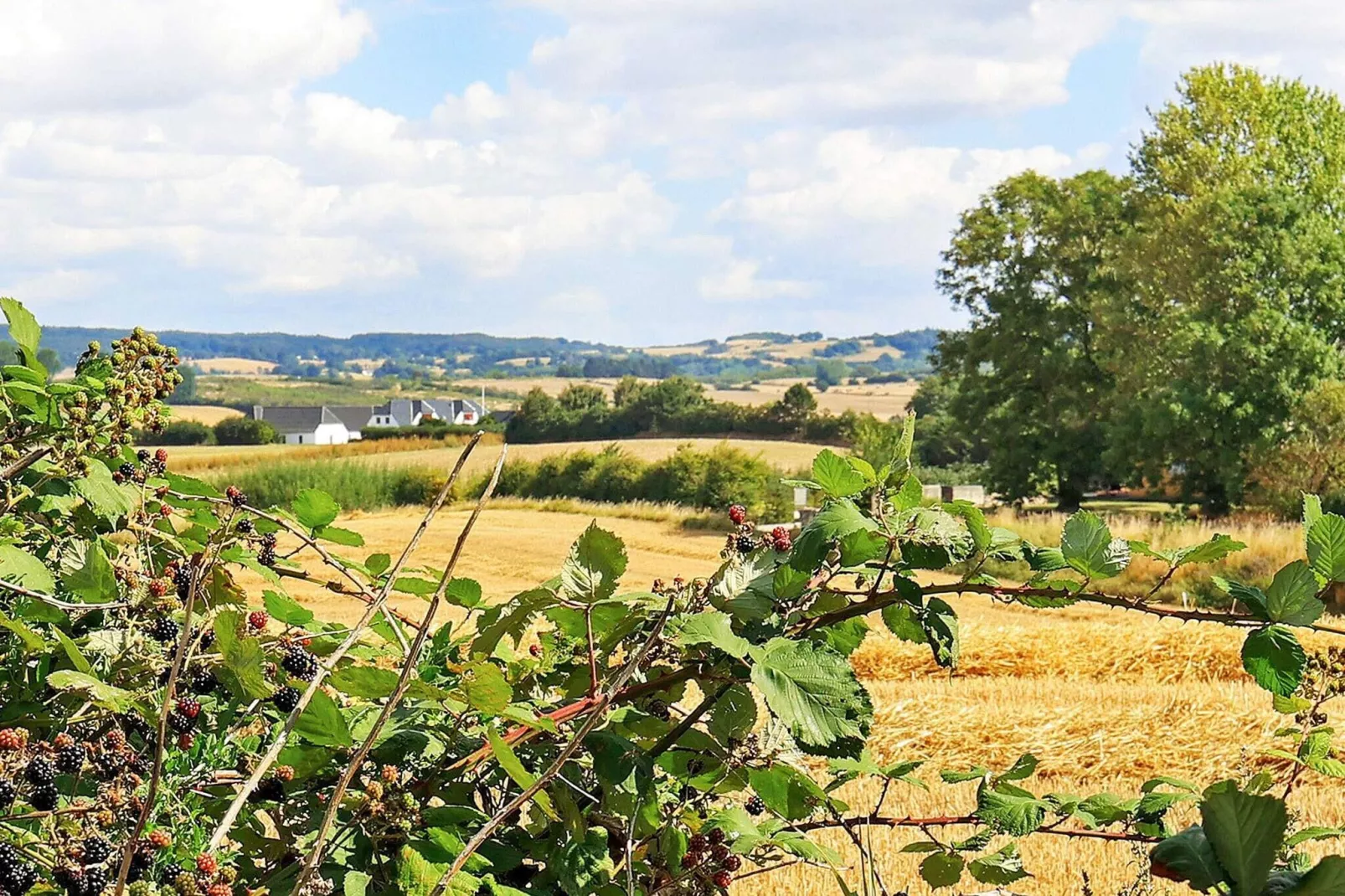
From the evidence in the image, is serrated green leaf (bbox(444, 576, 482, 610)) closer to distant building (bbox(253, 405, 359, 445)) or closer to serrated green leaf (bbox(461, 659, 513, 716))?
serrated green leaf (bbox(461, 659, 513, 716))

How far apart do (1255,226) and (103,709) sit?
2990 centimetres

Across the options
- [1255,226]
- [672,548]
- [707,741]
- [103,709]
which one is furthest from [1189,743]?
[1255,226]

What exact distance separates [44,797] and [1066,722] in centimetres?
608

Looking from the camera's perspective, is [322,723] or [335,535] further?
[335,535]

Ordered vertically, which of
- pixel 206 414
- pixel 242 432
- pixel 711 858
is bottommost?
pixel 242 432

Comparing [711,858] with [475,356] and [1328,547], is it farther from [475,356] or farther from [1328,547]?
[475,356]

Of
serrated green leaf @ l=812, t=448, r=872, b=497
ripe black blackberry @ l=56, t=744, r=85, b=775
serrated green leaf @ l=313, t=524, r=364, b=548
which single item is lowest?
ripe black blackberry @ l=56, t=744, r=85, b=775

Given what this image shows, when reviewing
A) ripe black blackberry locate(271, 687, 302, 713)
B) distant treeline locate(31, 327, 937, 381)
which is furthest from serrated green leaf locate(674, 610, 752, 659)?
distant treeline locate(31, 327, 937, 381)

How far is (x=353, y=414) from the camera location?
88438 mm

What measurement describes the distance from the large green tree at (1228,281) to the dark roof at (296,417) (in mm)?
56900

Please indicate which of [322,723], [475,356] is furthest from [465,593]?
[475,356]

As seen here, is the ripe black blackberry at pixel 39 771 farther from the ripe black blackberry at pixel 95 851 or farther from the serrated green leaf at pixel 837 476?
the serrated green leaf at pixel 837 476

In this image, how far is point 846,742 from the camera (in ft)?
4.76

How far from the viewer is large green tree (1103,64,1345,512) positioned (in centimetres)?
2730
